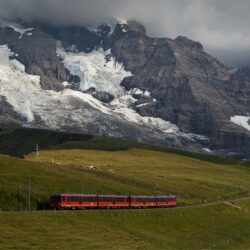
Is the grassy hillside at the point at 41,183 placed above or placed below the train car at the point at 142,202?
above

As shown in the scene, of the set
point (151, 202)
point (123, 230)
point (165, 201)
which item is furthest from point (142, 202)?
point (123, 230)

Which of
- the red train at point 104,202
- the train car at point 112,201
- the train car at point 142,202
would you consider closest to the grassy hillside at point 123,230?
the train car at point 112,201

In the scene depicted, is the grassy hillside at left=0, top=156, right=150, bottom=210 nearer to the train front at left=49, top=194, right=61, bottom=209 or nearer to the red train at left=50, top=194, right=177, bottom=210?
the train front at left=49, top=194, right=61, bottom=209

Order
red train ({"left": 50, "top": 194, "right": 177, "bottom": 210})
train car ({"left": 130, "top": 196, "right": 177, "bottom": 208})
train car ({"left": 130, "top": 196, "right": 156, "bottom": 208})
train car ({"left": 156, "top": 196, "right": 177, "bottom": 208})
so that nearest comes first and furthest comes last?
red train ({"left": 50, "top": 194, "right": 177, "bottom": 210}) < train car ({"left": 130, "top": 196, "right": 156, "bottom": 208}) < train car ({"left": 130, "top": 196, "right": 177, "bottom": 208}) < train car ({"left": 156, "top": 196, "right": 177, "bottom": 208})

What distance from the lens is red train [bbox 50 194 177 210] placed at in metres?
124

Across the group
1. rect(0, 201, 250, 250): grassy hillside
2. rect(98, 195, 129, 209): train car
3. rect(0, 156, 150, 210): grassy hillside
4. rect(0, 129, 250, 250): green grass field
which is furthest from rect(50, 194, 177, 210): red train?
rect(0, 156, 150, 210): grassy hillside

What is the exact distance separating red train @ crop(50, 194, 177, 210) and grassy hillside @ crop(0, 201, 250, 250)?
5.90m

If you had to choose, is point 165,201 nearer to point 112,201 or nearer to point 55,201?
point 112,201

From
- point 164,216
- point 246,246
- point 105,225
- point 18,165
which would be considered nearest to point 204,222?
point 164,216

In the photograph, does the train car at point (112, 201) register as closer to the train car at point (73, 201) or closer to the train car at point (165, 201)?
the train car at point (73, 201)

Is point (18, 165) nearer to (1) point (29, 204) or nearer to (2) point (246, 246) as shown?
(1) point (29, 204)

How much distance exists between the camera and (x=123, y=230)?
11238cm

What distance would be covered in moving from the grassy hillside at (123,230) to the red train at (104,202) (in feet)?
19.4

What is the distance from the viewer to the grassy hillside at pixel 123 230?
312 ft
